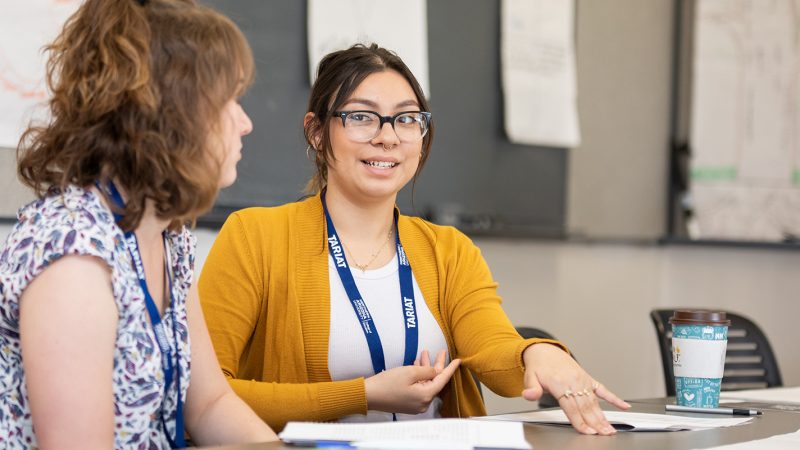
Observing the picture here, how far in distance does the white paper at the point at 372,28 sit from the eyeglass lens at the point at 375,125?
860 mm

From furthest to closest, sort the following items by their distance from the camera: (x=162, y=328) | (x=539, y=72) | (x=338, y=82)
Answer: (x=539, y=72)
(x=338, y=82)
(x=162, y=328)

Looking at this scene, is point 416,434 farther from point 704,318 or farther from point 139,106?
point 704,318

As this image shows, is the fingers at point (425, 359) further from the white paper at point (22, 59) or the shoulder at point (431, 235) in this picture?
the white paper at point (22, 59)

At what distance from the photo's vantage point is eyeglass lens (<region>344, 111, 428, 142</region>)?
7.04 ft

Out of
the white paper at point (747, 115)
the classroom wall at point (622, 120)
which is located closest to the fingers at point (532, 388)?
the classroom wall at point (622, 120)

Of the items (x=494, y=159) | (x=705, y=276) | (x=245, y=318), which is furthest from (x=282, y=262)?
(x=705, y=276)

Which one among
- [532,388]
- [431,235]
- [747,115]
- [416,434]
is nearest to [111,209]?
[416,434]

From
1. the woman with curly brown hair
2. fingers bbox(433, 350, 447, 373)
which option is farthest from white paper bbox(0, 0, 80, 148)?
fingers bbox(433, 350, 447, 373)

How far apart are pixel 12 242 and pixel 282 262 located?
2.82ft

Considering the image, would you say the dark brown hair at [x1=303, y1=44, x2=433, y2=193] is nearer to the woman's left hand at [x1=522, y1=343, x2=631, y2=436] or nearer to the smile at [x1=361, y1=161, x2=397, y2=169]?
the smile at [x1=361, y1=161, x2=397, y2=169]

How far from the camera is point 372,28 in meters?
3.23

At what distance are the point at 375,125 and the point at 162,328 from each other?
87 centimetres

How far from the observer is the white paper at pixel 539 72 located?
12.1ft

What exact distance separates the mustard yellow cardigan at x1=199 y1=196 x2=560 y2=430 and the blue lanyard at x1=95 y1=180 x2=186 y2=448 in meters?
0.45
